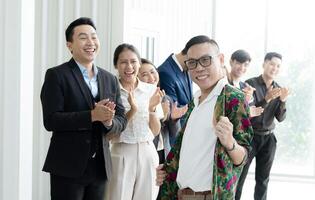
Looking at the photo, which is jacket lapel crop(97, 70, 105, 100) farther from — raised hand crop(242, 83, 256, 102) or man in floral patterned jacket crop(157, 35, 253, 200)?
raised hand crop(242, 83, 256, 102)

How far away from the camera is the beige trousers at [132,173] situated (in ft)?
8.22

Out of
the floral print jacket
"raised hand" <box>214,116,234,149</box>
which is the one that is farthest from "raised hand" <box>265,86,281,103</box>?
"raised hand" <box>214,116,234,149</box>

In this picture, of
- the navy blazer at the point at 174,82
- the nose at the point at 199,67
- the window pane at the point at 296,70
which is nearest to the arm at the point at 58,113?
the nose at the point at 199,67

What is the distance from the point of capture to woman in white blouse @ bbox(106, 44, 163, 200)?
98.9 inches

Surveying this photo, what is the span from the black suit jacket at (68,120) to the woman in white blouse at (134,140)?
0.32 metres

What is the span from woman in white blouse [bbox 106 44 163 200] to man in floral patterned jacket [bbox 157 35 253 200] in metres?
0.71

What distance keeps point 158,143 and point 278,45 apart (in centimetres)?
408

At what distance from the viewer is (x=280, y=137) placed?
6551mm

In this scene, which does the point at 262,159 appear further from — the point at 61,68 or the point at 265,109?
the point at 61,68

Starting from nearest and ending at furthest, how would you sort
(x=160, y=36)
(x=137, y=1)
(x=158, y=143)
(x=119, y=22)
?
(x=158, y=143)
(x=119, y=22)
(x=137, y=1)
(x=160, y=36)

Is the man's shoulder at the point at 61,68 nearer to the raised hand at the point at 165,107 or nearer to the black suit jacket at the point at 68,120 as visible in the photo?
the black suit jacket at the point at 68,120

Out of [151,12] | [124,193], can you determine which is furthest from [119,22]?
[124,193]

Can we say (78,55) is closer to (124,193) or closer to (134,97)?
(134,97)

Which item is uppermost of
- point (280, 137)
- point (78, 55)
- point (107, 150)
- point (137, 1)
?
point (137, 1)
